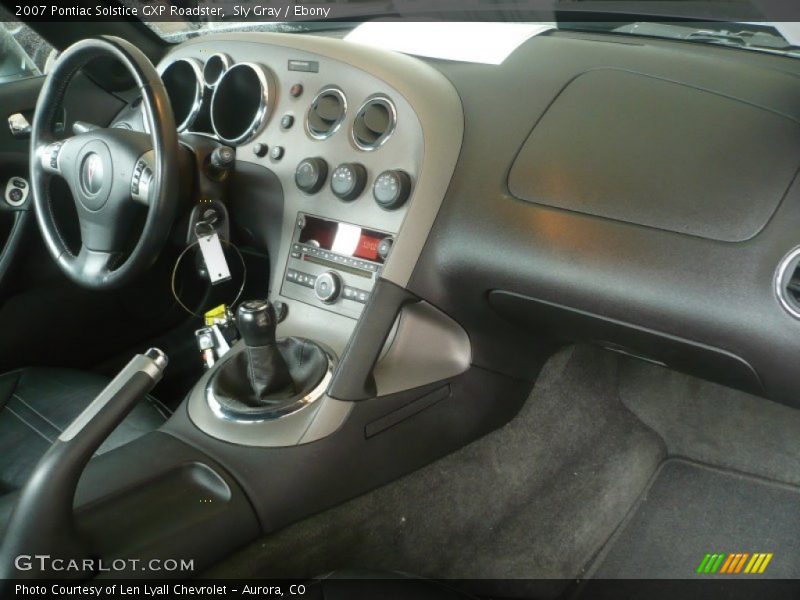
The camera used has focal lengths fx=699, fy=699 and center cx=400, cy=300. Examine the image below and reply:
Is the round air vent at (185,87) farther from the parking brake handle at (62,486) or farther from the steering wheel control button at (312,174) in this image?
the parking brake handle at (62,486)

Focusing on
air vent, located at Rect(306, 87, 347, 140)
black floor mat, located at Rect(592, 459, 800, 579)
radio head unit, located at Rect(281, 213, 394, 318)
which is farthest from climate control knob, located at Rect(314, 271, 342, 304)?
black floor mat, located at Rect(592, 459, 800, 579)

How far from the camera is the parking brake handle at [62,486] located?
0.74 meters

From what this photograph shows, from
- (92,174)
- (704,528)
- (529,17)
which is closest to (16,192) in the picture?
(92,174)

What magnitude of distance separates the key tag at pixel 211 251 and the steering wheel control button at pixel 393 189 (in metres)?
0.34

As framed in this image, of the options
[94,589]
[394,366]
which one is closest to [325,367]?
[394,366]

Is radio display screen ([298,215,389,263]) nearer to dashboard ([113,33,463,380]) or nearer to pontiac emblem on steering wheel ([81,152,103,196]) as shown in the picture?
dashboard ([113,33,463,380])

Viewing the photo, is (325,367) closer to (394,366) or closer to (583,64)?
(394,366)

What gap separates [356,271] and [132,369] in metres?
0.43

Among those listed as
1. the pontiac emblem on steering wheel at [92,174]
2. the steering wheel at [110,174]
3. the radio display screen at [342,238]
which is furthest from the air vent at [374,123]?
the pontiac emblem on steering wheel at [92,174]

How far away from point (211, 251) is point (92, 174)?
0.23m

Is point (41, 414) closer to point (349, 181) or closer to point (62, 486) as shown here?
point (62, 486)

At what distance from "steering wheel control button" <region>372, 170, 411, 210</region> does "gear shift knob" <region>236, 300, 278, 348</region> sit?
0.25 meters

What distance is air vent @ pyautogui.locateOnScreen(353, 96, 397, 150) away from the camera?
111 centimetres

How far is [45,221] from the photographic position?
3.89 ft
